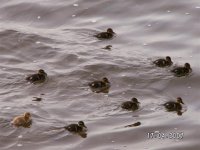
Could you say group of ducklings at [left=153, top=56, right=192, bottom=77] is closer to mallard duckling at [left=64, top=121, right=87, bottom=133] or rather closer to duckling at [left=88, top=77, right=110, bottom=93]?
duckling at [left=88, top=77, right=110, bottom=93]

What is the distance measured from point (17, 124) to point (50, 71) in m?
2.62

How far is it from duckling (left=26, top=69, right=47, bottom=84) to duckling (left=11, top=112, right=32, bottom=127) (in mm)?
1701

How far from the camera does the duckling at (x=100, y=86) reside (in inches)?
546

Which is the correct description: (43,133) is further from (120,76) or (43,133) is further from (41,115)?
(120,76)

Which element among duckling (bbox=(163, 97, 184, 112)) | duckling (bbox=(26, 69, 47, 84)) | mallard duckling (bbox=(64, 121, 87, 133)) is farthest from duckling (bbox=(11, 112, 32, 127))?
duckling (bbox=(163, 97, 184, 112))

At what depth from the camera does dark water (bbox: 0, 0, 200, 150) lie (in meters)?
12.4

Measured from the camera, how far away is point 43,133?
40.3 feet

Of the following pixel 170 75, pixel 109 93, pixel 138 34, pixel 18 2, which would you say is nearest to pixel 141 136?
pixel 109 93

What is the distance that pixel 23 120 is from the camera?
40.1ft

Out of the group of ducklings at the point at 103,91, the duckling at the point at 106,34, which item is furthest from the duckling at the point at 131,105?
the duckling at the point at 106,34
